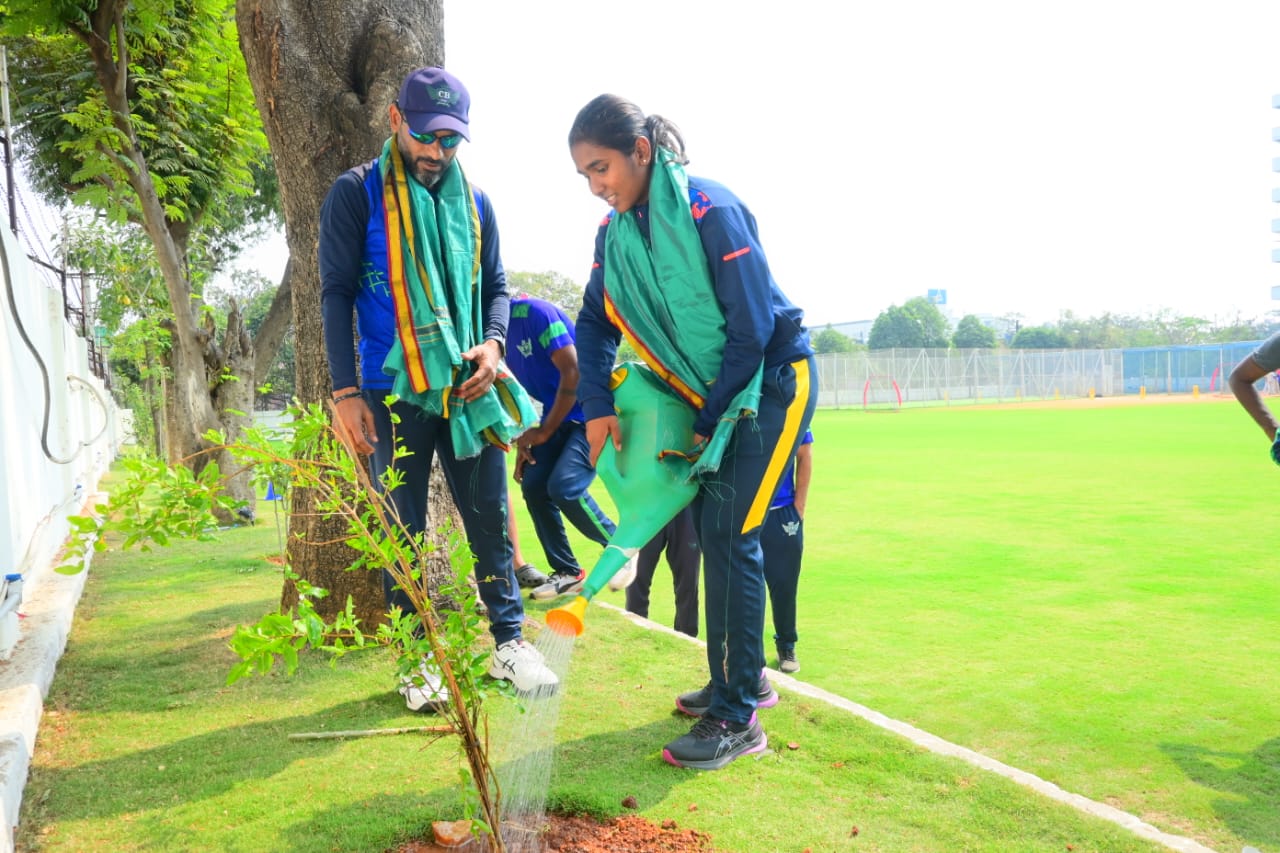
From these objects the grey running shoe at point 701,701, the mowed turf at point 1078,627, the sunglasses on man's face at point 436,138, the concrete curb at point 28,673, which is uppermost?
the sunglasses on man's face at point 436,138

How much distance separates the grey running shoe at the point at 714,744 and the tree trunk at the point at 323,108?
1.83m

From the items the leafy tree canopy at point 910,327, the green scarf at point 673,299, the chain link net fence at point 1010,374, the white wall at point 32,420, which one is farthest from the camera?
the leafy tree canopy at point 910,327

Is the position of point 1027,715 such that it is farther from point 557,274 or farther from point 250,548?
point 557,274

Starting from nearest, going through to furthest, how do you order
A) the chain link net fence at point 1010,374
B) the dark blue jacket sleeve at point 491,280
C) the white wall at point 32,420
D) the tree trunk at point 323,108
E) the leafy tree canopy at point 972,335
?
the dark blue jacket sleeve at point 491,280 → the white wall at point 32,420 → the tree trunk at point 323,108 → the chain link net fence at point 1010,374 → the leafy tree canopy at point 972,335

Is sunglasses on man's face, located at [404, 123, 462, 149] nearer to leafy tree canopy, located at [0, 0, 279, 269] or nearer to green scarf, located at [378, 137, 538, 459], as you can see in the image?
green scarf, located at [378, 137, 538, 459]

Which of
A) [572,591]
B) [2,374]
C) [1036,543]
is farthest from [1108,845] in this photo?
[1036,543]

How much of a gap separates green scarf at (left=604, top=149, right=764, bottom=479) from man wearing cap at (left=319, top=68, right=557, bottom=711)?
609mm

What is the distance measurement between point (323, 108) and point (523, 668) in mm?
2887

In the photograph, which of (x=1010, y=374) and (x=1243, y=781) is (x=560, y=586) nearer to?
(x=1243, y=781)

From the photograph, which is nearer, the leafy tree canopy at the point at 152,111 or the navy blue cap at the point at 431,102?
the navy blue cap at the point at 431,102

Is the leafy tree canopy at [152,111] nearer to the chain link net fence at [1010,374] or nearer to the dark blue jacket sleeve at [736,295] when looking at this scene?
the dark blue jacket sleeve at [736,295]

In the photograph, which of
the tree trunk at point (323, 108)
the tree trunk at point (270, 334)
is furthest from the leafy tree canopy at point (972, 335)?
the tree trunk at point (323, 108)

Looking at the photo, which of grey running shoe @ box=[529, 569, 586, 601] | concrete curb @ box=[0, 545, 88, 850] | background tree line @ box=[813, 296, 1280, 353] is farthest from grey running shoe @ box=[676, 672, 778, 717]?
background tree line @ box=[813, 296, 1280, 353]

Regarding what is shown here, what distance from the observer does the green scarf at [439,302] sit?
11.7 ft
